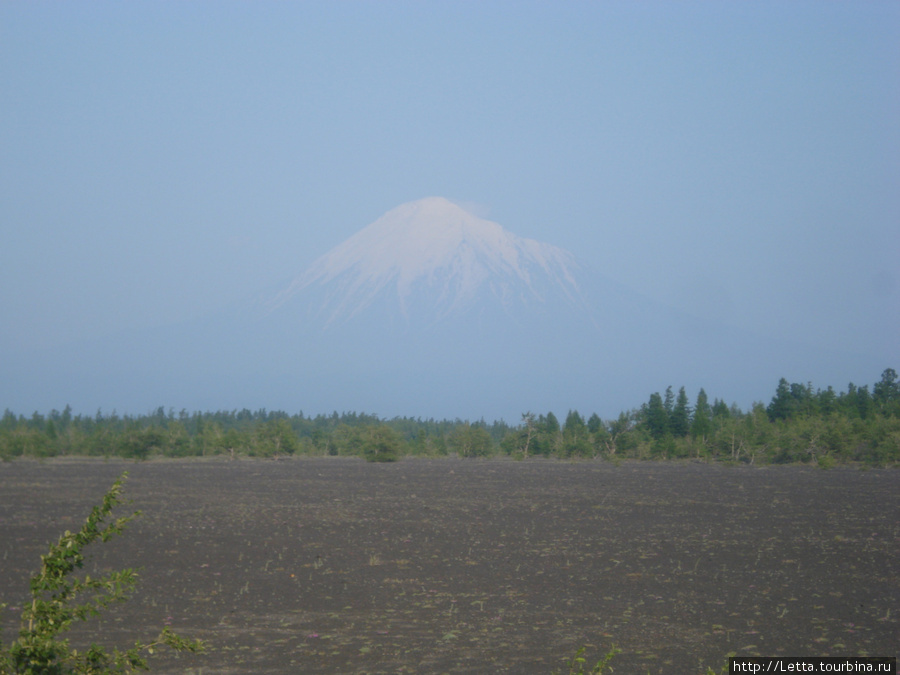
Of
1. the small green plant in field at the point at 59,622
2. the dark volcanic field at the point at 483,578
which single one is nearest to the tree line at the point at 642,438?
the dark volcanic field at the point at 483,578

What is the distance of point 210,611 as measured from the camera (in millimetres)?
8289

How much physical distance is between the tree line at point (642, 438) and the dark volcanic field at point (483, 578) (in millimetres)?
24739

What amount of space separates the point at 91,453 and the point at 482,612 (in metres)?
52.0

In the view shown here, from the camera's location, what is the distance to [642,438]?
181ft

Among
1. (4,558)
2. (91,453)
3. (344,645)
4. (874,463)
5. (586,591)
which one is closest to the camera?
(344,645)

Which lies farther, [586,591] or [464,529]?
[464,529]

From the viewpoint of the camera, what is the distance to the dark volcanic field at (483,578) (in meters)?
6.86

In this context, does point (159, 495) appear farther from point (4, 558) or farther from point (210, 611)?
point (210, 611)

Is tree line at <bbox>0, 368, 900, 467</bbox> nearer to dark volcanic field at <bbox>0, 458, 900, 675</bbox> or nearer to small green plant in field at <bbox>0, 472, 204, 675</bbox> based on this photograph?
dark volcanic field at <bbox>0, 458, 900, 675</bbox>

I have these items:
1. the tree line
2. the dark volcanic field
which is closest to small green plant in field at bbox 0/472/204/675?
the dark volcanic field

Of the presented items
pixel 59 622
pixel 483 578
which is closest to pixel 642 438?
pixel 483 578

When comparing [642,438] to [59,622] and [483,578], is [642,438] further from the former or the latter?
[59,622]

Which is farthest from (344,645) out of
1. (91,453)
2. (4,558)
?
(91,453)

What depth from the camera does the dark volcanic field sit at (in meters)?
6.86
